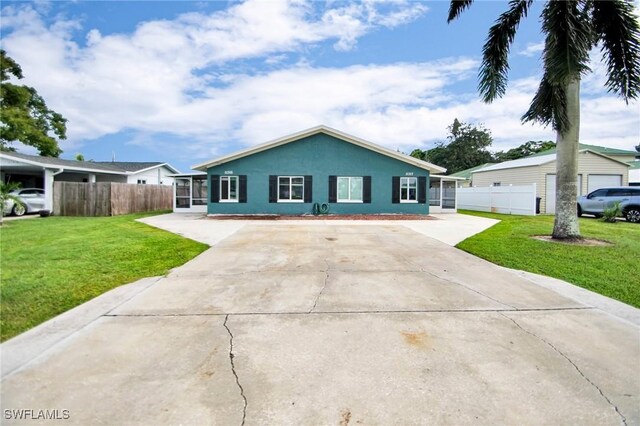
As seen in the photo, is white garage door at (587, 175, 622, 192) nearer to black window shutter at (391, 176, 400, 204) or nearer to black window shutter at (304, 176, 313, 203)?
black window shutter at (391, 176, 400, 204)

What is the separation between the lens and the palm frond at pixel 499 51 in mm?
10406

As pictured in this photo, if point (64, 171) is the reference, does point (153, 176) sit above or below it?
above

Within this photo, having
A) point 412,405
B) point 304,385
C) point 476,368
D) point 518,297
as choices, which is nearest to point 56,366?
point 304,385

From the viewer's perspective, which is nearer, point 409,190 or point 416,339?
point 416,339

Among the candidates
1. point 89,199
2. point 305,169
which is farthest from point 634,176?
point 89,199

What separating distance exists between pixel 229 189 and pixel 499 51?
14.0 m

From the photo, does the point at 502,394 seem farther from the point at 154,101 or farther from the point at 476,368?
the point at 154,101

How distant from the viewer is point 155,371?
2.79 metres

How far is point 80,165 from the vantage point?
21.8 m

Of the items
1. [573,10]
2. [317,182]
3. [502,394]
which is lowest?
[502,394]

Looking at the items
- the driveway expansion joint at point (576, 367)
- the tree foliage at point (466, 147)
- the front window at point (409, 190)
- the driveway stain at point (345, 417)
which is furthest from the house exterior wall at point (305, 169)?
the tree foliage at point (466, 147)

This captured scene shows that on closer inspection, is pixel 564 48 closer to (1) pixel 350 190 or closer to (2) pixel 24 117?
(1) pixel 350 190

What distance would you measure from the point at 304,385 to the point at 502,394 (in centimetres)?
150

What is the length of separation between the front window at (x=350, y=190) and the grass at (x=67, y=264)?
1029cm
